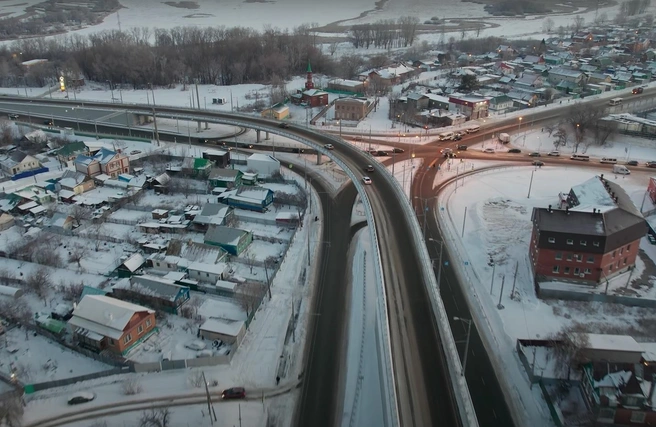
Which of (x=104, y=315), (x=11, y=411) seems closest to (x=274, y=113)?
(x=104, y=315)

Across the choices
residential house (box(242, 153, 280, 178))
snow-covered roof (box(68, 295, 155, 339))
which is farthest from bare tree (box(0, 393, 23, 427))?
residential house (box(242, 153, 280, 178))

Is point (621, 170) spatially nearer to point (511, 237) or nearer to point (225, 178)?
point (511, 237)

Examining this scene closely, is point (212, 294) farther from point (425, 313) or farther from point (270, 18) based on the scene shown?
point (270, 18)

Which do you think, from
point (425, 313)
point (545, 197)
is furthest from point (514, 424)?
point (545, 197)

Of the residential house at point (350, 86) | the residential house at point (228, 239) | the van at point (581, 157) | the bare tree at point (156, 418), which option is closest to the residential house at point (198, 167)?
the residential house at point (228, 239)

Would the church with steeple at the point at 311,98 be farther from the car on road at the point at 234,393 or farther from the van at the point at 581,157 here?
the car on road at the point at 234,393

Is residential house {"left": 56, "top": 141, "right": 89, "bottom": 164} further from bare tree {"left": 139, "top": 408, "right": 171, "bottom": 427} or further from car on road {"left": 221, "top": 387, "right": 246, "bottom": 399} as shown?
car on road {"left": 221, "top": 387, "right": 246, "bottom": 399}
